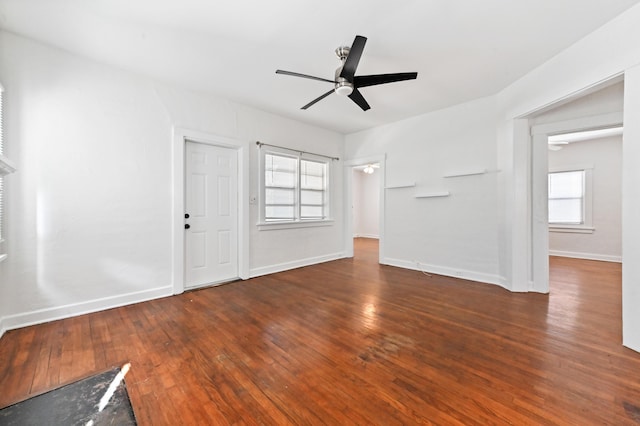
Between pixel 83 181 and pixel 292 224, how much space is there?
304cm

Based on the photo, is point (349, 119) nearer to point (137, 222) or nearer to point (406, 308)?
point (406, 308)

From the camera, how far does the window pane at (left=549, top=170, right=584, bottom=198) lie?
602 centimetres

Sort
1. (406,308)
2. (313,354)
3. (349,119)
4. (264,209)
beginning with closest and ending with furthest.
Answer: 1. (313,354)
2. (406,308)
3. (264,209)
4. (349,119)

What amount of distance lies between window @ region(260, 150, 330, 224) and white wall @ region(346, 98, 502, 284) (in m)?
1.33

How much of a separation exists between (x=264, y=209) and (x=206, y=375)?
119 inches

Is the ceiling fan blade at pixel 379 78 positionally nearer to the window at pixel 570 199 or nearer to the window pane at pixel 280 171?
the window pane at pixel 280 171

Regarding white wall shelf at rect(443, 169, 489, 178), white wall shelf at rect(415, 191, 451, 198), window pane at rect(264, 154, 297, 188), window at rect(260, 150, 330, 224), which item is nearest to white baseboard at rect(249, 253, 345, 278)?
window at rect(260, 150, 330, 224)

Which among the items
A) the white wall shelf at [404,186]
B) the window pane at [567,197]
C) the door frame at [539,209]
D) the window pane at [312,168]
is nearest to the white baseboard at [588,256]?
the window pane at [567,197]

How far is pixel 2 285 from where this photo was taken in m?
2.46

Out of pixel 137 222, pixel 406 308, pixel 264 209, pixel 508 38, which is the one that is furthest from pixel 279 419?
pixel 508 38

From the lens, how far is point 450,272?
4398 millimetres

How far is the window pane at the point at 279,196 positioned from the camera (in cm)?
474

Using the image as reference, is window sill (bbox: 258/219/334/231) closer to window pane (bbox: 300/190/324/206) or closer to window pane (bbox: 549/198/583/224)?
window pane (bbox: 300/190/324/206)

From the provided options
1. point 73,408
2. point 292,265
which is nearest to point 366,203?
point 292,265
